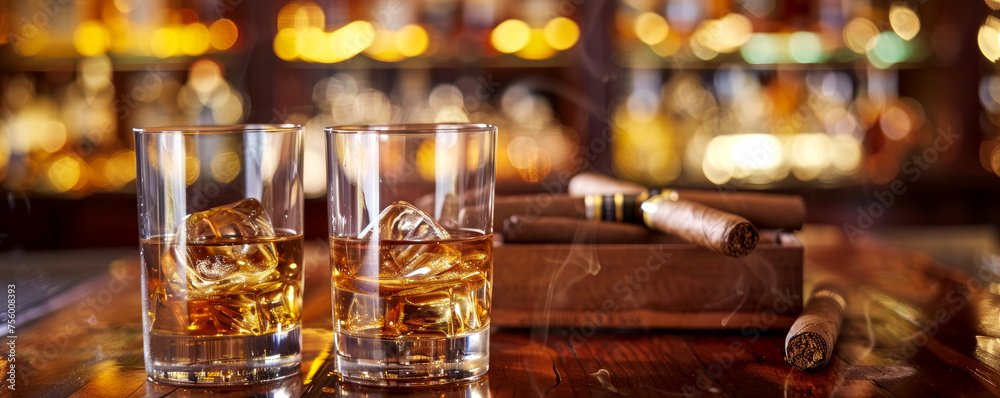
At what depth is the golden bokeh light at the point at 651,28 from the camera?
3.27m

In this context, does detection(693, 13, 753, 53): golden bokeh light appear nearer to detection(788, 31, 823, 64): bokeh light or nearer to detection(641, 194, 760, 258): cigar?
detection(788, 31, 823, 64): bokeh light

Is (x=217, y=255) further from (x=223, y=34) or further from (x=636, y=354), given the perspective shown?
(x=223, y=34)

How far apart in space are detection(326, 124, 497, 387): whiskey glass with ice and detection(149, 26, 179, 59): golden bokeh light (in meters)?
2.94

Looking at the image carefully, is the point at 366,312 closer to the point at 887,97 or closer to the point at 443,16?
the point at 443,16

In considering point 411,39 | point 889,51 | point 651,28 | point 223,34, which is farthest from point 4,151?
point 889,51

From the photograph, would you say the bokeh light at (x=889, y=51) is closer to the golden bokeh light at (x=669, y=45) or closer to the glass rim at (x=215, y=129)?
the golden bokeh light at (x=669, y=45)

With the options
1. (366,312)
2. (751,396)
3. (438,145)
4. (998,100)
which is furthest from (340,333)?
(998,100)

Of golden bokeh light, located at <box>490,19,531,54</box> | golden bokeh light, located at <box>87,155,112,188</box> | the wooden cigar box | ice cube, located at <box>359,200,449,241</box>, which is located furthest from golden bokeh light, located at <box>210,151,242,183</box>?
golden bokeh light, located at <box>87,155,112,188</box>

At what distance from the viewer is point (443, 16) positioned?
3332 millimetres

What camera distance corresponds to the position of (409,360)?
26.6 inches

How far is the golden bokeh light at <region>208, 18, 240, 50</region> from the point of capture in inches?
129

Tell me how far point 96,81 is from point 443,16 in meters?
1.40

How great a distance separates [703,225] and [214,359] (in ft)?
1.53

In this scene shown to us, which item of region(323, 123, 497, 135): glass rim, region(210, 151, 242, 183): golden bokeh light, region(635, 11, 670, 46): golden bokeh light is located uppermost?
region(635, 11, 670, 46): golden bokeh light
